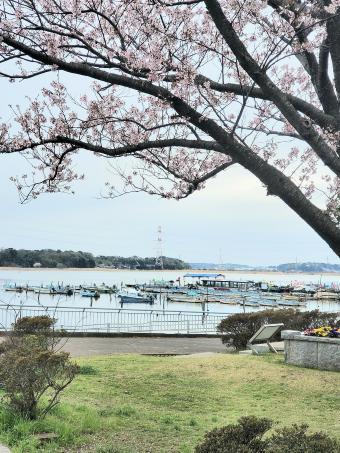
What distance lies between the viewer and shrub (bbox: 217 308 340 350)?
55.7 ft

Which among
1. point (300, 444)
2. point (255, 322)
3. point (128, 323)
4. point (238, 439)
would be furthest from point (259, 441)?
point (128, 323)

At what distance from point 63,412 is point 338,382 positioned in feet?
19.6

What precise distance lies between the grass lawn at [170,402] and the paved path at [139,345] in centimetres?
269

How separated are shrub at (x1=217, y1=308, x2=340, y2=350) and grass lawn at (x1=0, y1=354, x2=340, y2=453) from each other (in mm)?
3056

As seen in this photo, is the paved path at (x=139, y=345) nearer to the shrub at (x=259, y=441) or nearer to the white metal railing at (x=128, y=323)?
the white metal railing at (x=128, y=323)

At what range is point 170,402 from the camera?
30.3ft

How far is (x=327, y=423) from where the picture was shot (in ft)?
26.6

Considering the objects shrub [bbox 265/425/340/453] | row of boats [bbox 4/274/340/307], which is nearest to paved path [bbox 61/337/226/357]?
shrub [bbox 265/425/340/453]

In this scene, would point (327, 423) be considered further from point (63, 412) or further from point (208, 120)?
point (208, 120)

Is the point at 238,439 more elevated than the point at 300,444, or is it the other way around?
the point at 300,444

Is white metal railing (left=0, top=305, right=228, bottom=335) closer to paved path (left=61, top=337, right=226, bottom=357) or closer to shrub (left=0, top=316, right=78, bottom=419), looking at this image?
paved path (left=61, top=337, right=226, bottom=357)

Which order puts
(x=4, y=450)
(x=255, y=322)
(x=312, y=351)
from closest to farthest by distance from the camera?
(x=4, y=450) → (x=312, y=351) → (x=255, y=322)

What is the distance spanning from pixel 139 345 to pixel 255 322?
4005 mm

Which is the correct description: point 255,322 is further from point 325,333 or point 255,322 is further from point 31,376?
point 31,376
